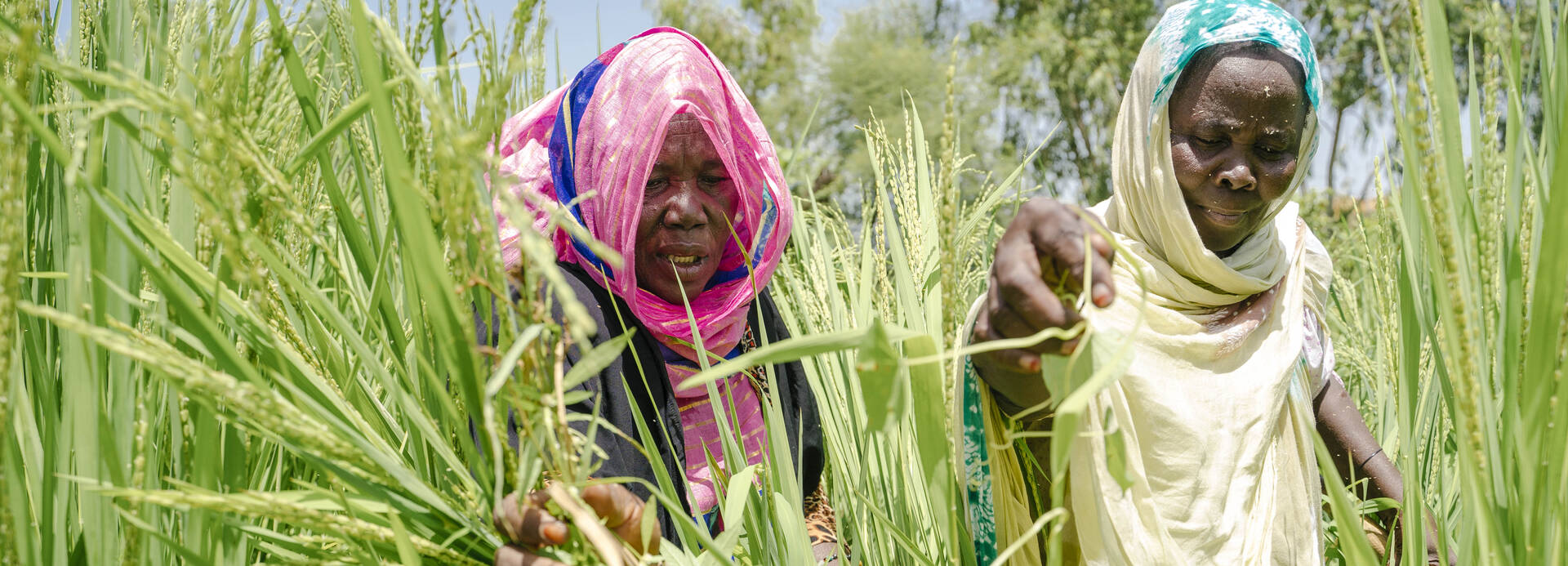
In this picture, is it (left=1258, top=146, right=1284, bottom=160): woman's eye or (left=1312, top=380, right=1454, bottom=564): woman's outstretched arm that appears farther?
(left=1312, top=380, right=1454, bottom=564): woman's outstretched arm

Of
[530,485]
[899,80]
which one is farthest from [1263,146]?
[899,80]

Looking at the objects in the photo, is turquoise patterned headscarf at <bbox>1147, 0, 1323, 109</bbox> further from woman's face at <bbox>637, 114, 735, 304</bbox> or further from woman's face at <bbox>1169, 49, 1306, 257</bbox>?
woman's face at <bbox>637, 114, 735, 304</bbox>

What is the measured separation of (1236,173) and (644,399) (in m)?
0.81

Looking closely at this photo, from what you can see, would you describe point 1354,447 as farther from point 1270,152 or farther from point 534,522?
point 534,522

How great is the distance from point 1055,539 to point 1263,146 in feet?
2.52

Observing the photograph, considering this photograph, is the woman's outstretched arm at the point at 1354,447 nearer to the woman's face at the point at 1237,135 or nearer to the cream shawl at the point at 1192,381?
the cream shawl at the point at 1192,381

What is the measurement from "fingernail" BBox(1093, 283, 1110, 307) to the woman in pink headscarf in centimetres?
72

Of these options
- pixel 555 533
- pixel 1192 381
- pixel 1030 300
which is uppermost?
pixel 1030 300

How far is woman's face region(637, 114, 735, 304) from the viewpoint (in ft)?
4.62

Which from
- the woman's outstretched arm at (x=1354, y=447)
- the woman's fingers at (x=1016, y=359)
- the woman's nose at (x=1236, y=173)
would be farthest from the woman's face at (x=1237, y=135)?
the woman's fingers at (x=1016, y=359)

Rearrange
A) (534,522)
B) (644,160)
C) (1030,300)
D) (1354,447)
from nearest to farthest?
(534,522) < (1030,300) < (1354,447) < (644,160)

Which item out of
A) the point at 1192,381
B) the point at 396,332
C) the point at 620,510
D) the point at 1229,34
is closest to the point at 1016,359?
the point at 620,510

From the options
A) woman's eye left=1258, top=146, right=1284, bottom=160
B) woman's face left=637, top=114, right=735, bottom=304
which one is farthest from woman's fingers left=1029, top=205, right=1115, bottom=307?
woman's face left=637, top=114, right=735, bottom=304

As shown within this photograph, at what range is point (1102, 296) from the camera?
0.60m
